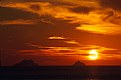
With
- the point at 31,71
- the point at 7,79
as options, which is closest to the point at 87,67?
the point at 31,71

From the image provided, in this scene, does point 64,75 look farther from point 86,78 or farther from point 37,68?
point 37,68

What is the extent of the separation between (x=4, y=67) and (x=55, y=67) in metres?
13.7

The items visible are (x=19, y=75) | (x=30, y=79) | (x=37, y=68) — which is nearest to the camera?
(x=30, y=79)

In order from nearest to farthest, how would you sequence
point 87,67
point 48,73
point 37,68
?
point 48,73 < point 37,68 < point 87,67

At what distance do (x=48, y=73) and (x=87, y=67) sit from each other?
699 inches

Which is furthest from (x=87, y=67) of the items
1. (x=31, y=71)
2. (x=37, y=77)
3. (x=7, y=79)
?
(x=7, y=79)

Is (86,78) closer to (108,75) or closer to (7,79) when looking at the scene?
(108,75)

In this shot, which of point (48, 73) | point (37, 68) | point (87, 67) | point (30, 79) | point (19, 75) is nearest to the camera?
point (30, 79)

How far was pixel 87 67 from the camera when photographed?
80938 millimetres

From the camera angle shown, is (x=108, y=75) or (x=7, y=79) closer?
(x=7, y=79)

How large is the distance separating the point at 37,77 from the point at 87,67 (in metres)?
22.3

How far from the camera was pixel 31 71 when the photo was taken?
2621 inches

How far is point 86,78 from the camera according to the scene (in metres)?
61.5

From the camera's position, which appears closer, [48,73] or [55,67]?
[48,73]
